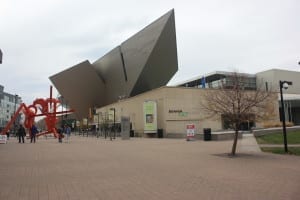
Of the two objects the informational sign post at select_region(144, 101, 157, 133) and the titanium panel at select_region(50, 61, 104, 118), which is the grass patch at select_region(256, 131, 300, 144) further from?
the titanium panel at select_region(50, 61, 104, 118)

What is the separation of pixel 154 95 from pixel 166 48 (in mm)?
16069

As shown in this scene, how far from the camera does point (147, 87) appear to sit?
60.7 m

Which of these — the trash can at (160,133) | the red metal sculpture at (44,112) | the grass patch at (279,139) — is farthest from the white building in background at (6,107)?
the grass patch at (279,139)

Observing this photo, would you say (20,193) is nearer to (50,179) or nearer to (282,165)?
(50,179)

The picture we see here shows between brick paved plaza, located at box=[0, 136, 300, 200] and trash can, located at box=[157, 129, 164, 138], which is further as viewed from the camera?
trash can, located at box=[157, 129, 164, 138]

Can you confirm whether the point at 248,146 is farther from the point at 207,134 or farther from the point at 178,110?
the point at 178,110

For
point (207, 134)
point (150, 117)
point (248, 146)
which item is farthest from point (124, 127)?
point (248, 146)

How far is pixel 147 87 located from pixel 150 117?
20.7 m

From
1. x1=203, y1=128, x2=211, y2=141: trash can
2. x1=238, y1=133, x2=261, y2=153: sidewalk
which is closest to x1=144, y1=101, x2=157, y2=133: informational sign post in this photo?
x1=203, y1=128, x2=211, y2=141: trash can

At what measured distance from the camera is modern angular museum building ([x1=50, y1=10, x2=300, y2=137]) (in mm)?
41312

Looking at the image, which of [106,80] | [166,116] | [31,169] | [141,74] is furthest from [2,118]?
[31,169]

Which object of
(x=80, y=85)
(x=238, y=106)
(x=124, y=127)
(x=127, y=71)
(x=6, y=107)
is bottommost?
(x=124, y=127)

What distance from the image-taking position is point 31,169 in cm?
1141

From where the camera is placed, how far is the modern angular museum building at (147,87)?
41.3 metres
